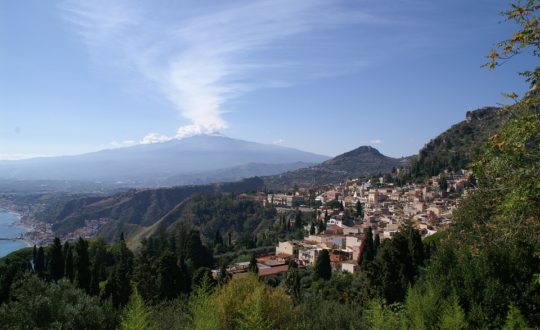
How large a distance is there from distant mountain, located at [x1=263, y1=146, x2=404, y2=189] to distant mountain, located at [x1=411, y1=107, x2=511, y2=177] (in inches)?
2427

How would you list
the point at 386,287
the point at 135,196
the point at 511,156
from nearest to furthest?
the point at 511,156, the point at 386,287, the point at 135,196

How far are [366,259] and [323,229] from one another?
56.9 feet

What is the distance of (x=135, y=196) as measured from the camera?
105m

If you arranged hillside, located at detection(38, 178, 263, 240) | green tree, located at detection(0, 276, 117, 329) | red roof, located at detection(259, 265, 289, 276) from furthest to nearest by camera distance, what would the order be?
hillside, located at detection(38, 178, 263, 240), red roof, located at detection(259, 265, 289, 276), green tree, located at detection(0, 276, 117, 329)

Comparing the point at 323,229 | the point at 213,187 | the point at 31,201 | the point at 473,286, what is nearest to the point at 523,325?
the point at 473,286

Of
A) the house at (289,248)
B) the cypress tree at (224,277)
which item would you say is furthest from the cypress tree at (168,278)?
the house at (289,248)

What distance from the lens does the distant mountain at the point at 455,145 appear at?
208ft

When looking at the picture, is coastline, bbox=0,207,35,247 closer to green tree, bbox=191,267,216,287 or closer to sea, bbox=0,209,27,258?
sea, bbox=0,209,27,258

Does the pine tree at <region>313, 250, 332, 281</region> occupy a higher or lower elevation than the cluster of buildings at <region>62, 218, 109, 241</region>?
higher

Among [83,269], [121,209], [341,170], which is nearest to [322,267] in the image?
[83,269]

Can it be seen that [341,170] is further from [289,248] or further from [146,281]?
[146,281]

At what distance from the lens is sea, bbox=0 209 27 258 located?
67025 mm

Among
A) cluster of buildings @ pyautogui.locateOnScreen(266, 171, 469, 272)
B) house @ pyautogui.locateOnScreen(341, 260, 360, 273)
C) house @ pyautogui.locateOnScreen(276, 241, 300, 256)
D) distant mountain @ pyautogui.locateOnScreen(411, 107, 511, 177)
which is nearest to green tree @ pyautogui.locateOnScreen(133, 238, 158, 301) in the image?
house @ pyautogui.locateOnScreen(341, 260, 360, 273)

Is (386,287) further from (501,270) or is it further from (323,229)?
(323,229)
